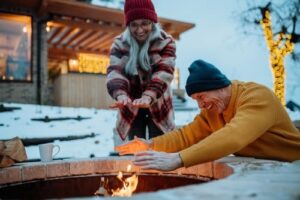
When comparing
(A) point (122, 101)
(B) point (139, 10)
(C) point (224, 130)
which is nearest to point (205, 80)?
(C) point (224, 130)

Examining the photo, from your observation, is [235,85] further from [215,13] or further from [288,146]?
[215,13]

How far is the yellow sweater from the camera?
179cm

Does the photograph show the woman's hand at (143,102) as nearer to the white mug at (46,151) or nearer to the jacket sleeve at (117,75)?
the jacket sleeve at (117,75)

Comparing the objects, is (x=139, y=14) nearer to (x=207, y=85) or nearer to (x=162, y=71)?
(x=162, y=71)

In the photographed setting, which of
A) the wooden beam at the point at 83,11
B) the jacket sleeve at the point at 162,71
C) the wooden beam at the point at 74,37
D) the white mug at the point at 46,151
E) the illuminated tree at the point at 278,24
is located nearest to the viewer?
the white mug at the point at 46,151

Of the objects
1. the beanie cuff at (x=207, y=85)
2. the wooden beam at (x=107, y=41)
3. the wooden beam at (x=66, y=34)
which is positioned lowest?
the beanie cuff at (x=207, y=85)

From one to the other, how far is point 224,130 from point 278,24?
15.6 meters

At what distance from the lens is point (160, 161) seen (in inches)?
71.4

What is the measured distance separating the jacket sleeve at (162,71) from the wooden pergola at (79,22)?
892cm

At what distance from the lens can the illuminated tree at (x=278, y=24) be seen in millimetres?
11336

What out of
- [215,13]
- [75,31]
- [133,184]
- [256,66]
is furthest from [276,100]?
[215,13]

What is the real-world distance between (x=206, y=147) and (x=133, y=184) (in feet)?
3.03

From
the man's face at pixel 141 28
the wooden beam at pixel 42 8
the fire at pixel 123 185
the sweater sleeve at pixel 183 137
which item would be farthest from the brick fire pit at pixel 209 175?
the wooden beam at pixel 42 8

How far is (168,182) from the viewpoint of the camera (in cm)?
253
